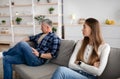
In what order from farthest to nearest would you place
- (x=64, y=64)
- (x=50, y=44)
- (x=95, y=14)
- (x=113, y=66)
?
(x=95, y=14) → (x=50, y=44) → (x=64, y=64) → (x=113, y=66)

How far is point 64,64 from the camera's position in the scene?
260 cm

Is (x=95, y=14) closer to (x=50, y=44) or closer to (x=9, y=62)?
(x=50, y=44)

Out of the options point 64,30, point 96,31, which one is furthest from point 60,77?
point 64,30

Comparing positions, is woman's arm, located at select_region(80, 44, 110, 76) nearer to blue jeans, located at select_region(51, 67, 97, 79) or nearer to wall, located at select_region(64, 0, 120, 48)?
blue jeans, located at select_region(51, 67, 97, 79)

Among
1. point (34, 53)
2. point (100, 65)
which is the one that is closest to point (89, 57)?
point (100, 65)

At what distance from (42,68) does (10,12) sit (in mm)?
4512

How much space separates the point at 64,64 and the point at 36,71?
432 mm

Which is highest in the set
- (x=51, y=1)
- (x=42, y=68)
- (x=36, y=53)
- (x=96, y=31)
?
(x=51, y=1)

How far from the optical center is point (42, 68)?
251 centimetres

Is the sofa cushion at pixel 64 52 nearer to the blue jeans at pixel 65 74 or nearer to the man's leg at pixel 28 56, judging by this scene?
the man's leg at pixel 28 56

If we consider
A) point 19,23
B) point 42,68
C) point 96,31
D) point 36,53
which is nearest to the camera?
point 96,31

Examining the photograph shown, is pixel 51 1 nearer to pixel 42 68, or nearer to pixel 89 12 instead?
pixel 89 12

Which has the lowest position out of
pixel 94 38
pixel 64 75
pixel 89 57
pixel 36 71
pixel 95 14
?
pixel 36 71

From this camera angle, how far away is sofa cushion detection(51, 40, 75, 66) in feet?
8.46
